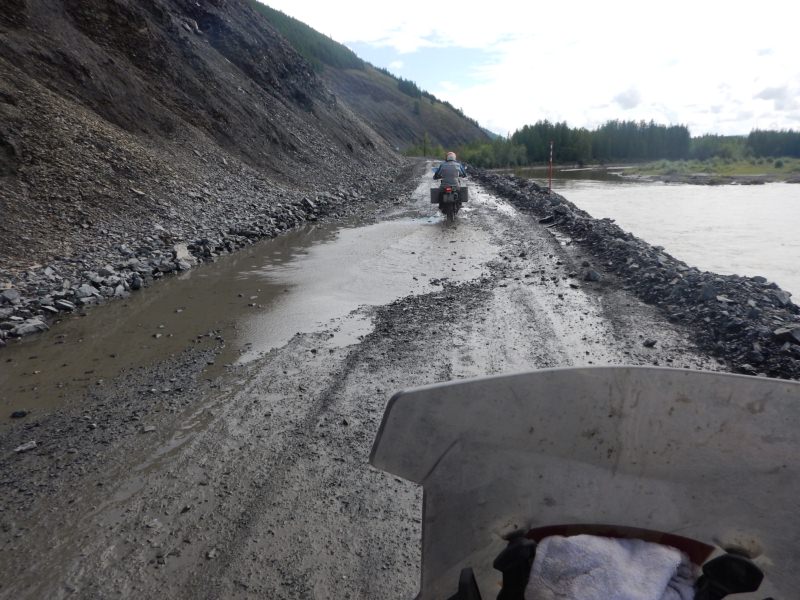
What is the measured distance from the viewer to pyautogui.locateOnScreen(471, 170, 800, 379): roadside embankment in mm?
5035

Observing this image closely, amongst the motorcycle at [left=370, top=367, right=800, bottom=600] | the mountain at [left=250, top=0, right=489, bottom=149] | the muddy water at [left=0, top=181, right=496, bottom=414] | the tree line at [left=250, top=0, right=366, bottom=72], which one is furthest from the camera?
the mountain at [left=250, top=0, right=489, bottom=149]

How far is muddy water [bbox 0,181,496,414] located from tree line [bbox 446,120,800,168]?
3634 inches

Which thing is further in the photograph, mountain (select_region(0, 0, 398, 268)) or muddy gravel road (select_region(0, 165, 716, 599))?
mountain (select_region(0, 0, 398, 268))

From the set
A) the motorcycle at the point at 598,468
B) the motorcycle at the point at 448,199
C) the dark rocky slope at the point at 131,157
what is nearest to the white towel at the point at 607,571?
the motorcycle at the point at 598,468

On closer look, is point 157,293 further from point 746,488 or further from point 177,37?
point 177,37

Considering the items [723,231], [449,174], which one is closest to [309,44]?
[449,174]

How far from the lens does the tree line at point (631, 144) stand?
107 m

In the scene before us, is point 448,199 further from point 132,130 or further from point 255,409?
point 255,409

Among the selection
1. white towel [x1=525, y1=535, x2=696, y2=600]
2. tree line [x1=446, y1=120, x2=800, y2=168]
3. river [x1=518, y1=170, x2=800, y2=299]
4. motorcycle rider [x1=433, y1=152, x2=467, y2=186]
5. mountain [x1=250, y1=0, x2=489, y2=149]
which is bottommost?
river [x1=518, y1=170, x2=800, y2=299]

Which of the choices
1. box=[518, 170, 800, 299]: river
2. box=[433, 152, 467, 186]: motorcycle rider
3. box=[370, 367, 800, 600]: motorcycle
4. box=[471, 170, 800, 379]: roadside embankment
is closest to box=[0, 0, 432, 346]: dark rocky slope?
box=[433, 152, 467, 186]: motorcycle rider

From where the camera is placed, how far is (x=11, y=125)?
434 inches

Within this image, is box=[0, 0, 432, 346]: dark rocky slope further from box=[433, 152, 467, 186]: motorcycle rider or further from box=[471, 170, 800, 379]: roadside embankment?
box=[471, 170, 800, 379]: roadside embankment

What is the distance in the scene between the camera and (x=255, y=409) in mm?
4359

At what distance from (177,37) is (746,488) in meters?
26.8
